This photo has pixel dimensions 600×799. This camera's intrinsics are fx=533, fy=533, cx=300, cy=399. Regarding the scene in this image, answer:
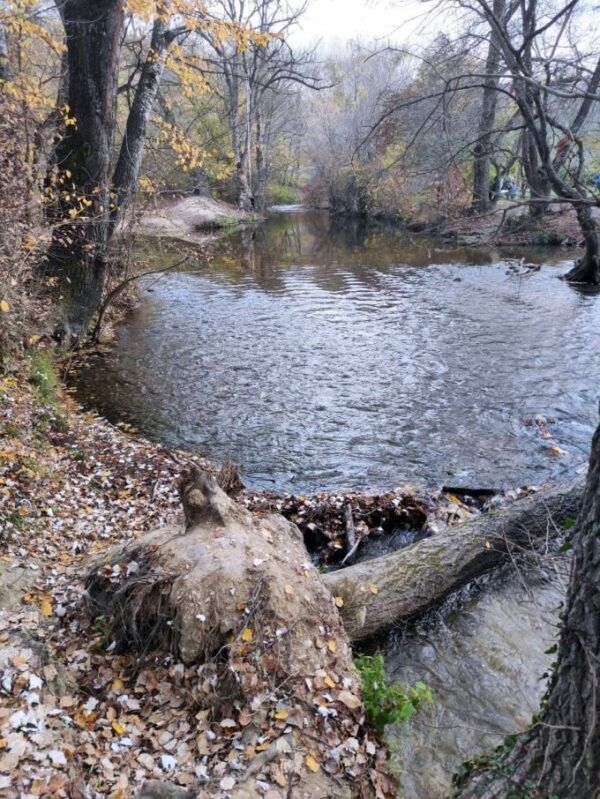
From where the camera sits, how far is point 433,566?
502 centimetres

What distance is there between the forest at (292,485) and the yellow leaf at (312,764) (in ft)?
0.08

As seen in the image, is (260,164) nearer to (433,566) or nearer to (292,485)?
(292,485)

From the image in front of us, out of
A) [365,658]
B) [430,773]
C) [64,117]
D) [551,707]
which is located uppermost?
[64,117]

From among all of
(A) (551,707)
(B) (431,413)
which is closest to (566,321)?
(B) (431,413)

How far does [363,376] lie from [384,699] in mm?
7363

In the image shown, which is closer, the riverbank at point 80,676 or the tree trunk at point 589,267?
the riverbank at point 80,676

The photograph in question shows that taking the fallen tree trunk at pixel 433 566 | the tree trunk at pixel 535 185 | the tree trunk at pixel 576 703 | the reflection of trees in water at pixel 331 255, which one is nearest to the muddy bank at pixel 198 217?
the reflection of trees in water at pixel 331 255

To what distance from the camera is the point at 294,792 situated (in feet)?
9.75

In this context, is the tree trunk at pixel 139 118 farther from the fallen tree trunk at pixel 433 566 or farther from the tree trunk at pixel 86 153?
the fallen tree trunk at pixel 433 566

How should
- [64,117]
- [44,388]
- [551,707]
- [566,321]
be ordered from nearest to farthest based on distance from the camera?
1. [551,707]
2. [44,388]
3. [64,117]
4. [566,321]

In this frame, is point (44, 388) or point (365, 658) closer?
point (365, 658)

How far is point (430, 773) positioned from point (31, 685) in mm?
2613

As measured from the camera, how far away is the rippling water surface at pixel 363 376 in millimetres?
7738

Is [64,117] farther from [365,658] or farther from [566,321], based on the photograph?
[566,321]
